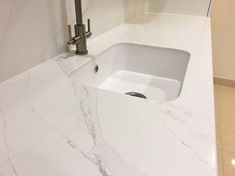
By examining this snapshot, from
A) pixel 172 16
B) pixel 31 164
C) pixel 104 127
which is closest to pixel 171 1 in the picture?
pixel 172 16

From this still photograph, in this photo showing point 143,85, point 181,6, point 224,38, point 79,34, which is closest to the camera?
point 79,34

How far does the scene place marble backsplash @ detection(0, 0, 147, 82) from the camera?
0.68 m

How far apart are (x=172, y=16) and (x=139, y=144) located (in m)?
1.52

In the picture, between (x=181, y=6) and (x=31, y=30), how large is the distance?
1.37 metres

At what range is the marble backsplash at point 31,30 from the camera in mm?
682

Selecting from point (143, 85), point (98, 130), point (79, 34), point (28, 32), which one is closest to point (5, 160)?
point (98, 130)

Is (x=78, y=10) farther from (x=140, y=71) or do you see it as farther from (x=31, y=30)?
(x=140, y=71)

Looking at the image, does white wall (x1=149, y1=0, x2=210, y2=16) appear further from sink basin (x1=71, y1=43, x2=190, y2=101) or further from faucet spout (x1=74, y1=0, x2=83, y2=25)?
faucet spout (x1=74, y1=0, x2=83, y2=25)

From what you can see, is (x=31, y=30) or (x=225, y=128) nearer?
(x=31, y=30)

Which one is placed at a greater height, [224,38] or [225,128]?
[224,38]

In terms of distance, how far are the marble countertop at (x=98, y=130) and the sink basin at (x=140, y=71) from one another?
0.26m

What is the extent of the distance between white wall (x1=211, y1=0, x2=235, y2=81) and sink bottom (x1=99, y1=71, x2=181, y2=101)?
1649 millimetres

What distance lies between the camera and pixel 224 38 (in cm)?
245

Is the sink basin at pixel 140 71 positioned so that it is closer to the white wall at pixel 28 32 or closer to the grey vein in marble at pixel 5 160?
the white wall at pixel 28 32
